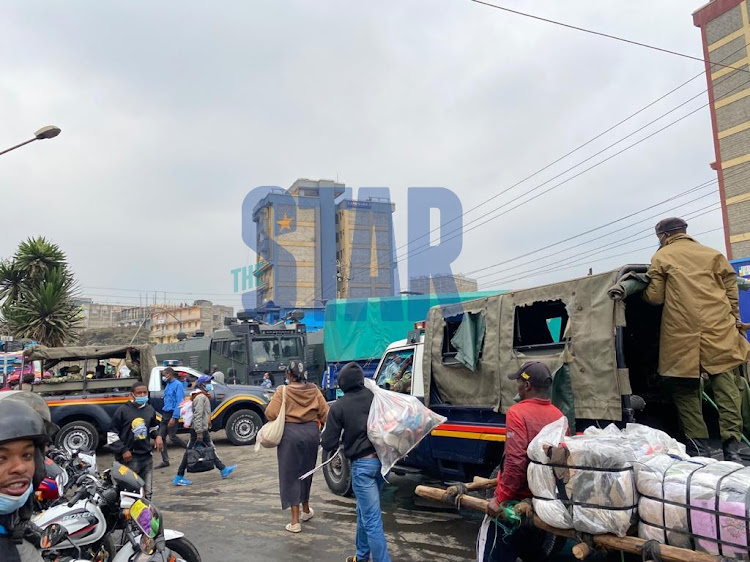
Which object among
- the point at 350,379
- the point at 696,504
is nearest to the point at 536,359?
the point at 350,379

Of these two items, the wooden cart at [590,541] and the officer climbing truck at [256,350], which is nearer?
the wooden cart at [590,541]

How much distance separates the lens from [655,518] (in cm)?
267

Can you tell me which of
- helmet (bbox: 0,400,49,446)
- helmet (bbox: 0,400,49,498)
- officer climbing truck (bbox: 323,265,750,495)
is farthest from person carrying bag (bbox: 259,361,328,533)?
helmet (bbox: 0,400,49,446)

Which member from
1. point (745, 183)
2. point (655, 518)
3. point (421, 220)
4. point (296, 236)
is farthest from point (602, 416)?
point (296, 236)

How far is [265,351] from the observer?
1644cm

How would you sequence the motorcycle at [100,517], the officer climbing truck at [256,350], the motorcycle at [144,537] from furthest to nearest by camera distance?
the officer climbing truck at [256,350], the motorcycle at [100,517], the motorcycle at [144,537]

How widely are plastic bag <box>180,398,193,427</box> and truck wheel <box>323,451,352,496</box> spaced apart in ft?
8.57

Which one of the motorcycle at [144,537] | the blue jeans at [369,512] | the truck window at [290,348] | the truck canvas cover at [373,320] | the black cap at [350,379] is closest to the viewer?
the motorcycle at [144,537]

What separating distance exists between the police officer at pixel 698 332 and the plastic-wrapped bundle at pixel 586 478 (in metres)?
1.12

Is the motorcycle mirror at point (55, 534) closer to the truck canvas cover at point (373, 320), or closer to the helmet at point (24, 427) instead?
the helmet at point (24, 427)

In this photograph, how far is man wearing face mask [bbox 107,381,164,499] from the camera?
6.07m

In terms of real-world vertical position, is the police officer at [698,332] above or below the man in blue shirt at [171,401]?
above

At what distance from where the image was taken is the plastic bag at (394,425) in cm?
451

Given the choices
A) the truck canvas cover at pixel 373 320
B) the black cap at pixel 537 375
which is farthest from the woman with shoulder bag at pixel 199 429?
the truck canvas cover at pixel 373 320
